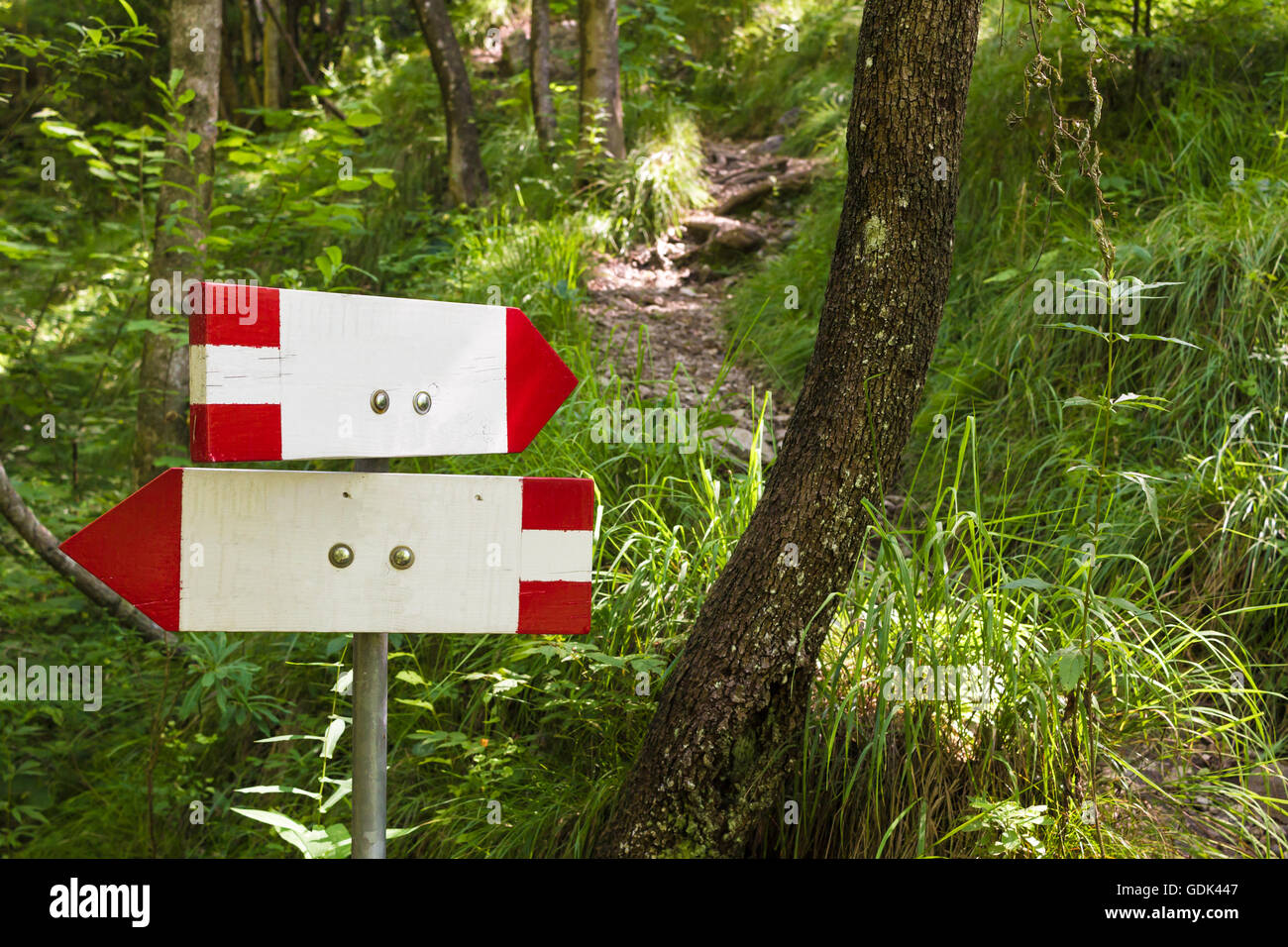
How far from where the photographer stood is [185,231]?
470 cm

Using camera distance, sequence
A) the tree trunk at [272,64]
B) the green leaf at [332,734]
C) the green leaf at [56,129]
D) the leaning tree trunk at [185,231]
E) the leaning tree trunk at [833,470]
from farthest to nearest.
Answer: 1. the tree trunk at [272,64]
2. the leaning tree trunk at [185,231]
3. the green leaf at [56,129]
4. the leaning tree trunk at [833,470]
5. the green leaf at [332,734]

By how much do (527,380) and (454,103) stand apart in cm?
604

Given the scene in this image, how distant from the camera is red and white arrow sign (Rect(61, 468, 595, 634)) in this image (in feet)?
4.35

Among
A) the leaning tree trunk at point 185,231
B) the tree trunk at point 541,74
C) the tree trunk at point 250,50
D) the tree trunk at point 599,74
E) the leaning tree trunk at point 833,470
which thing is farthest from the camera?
the tree trunk at point 250,50

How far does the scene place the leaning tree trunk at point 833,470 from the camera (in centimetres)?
225

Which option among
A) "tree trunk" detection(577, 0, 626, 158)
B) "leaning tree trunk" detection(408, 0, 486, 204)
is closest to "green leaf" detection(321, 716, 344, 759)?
"tree trunk" detection(577, 0, 626, 158)

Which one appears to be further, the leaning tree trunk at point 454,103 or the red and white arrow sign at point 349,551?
the leaning tree trunk at point 454,103

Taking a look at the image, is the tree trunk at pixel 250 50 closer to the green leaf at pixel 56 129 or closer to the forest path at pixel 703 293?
the forest path at pixel 703 293

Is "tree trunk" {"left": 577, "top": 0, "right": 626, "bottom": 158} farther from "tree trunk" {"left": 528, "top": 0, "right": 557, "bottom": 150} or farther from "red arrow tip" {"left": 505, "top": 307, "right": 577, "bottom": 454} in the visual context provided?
"red arrow tip" {"left": 505, "top": 307, "right": 577, "bottom": 454}

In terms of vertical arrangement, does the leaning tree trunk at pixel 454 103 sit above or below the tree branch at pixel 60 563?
above

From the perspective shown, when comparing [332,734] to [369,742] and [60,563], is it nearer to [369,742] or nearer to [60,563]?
[369,742]

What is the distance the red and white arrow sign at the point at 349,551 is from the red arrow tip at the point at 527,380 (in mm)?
119

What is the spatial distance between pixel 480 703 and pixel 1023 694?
5.58 feet

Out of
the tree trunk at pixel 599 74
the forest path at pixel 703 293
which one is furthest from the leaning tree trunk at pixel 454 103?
the forest path at pixel 703 293
